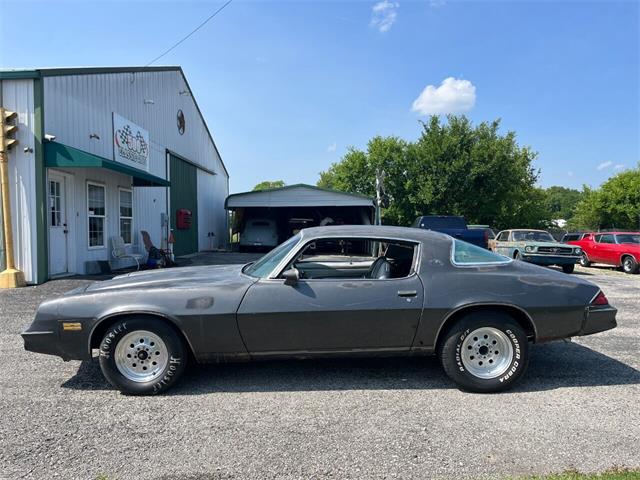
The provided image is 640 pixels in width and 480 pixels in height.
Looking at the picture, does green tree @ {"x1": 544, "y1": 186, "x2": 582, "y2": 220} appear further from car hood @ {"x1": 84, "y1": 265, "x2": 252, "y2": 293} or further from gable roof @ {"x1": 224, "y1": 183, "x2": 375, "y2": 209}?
car hood @ {"x1": 84, "y1": 265, "x2": 252, "y2": 293}

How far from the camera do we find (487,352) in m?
3.76

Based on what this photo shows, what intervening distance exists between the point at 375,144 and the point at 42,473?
4320 cm

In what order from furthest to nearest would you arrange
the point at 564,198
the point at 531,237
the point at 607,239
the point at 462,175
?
the point at 564,198
the point at 462,175
the point at 607,239
the point at 531,237

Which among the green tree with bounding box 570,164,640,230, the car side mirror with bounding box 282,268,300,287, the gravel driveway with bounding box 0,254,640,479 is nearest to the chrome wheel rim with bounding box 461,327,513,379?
the gravel driveway with bounding box 0,254,640,479

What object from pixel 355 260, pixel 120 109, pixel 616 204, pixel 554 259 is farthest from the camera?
pixel 616 204

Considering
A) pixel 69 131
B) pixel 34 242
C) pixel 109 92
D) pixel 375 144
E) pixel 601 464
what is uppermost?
pixel 375 144

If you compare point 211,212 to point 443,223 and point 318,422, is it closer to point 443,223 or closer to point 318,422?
point 443,223

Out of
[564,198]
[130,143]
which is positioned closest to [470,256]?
[130,143]

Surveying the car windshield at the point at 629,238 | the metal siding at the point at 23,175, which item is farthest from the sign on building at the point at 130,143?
the car windshield at the point at 629,238

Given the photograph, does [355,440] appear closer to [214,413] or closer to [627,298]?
[214,413]

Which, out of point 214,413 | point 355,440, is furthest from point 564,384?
point 214,413

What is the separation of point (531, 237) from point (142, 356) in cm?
1439

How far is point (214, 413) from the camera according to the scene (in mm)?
3283

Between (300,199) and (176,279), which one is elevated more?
(300,199)
